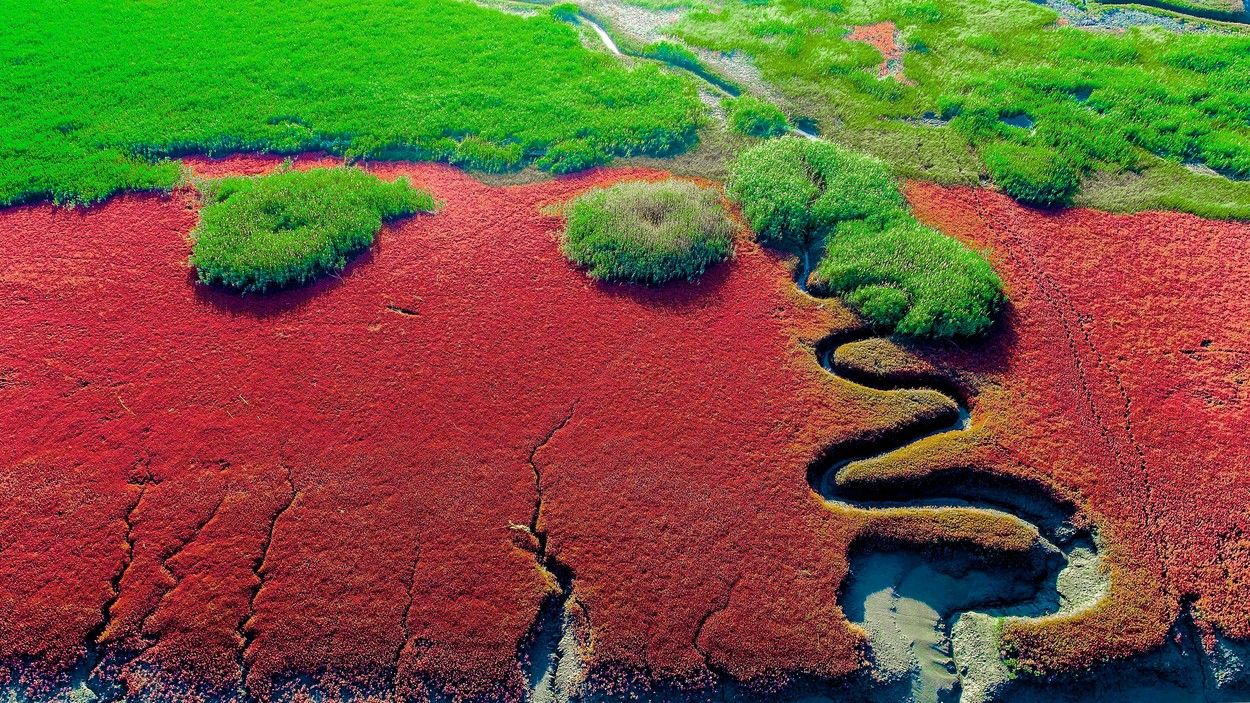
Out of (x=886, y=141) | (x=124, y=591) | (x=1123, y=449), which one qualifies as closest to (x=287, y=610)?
(x=124, y=591)

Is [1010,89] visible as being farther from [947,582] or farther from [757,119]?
[947,582]

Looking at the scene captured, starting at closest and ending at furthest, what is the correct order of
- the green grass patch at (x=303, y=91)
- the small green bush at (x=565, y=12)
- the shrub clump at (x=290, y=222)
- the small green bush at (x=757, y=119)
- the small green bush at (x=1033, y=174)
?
the shrub clump at (x=290, y=222)
the small green bush at (x=1033, y=174)
the green grass patch at (x=303, y=91)
the small green bush at (x=757, y=119)
the small green bush at (x=565, y=12)

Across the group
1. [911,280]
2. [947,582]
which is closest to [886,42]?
[911,280]

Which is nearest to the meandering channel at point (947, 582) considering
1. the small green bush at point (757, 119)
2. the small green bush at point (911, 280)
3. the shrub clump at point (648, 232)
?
the small green bush at point (911, 280)

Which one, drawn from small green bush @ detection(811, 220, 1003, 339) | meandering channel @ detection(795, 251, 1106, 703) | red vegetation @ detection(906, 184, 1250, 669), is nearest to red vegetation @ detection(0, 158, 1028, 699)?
meandering channel @ detection(795, 251, 1106, 703)

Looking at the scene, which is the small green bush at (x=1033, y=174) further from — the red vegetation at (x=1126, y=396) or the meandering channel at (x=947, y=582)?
the meandering channel at (x=947, y=582)

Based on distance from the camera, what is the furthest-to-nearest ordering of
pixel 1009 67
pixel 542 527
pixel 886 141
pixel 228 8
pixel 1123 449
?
pixel 228 8 < pixel 1009 67 < pixel 886 141 < pixel 1123 449 < pixel 542 527

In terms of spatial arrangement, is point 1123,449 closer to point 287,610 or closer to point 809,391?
point 809,391
